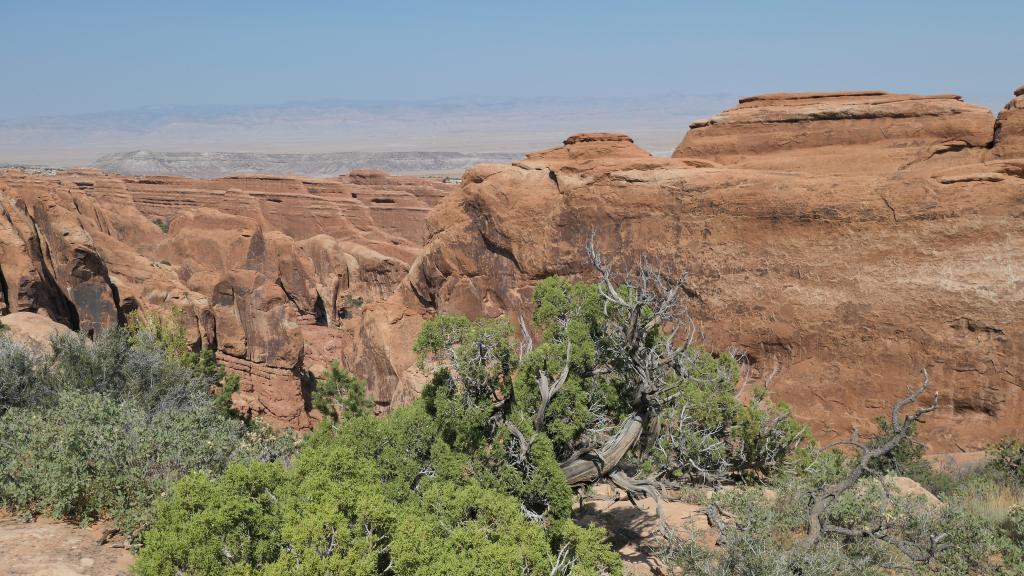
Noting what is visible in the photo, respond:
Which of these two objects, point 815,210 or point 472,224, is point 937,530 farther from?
point 472,224

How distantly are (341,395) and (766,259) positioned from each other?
15.0 metres

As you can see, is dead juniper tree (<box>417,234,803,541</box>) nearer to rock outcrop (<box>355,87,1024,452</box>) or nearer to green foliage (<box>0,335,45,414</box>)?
rock outcrop (<box>355,87,1024,452</box>)

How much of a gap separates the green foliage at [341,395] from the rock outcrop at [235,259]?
1.66 m

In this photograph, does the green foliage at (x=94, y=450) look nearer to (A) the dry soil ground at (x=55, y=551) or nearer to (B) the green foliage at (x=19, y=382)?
(B) the green foliage at (x=19, y=382)

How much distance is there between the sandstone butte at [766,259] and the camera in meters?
17.5

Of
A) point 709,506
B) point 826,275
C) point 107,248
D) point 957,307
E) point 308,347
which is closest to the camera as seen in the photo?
point 709,506

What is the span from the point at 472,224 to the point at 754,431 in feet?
46.5

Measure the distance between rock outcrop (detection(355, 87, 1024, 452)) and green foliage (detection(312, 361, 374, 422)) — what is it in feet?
5.19

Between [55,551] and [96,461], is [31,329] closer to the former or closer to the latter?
[96,461]

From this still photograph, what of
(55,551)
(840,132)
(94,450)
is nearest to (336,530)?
(55,551)

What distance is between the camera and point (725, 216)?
2070 centimetres

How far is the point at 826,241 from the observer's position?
62.7 ft

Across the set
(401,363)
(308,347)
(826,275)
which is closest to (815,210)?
(826,275)

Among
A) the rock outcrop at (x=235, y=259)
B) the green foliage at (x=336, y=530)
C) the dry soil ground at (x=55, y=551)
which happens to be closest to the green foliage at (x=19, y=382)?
the dry soil ground at (x=55, y=551)
